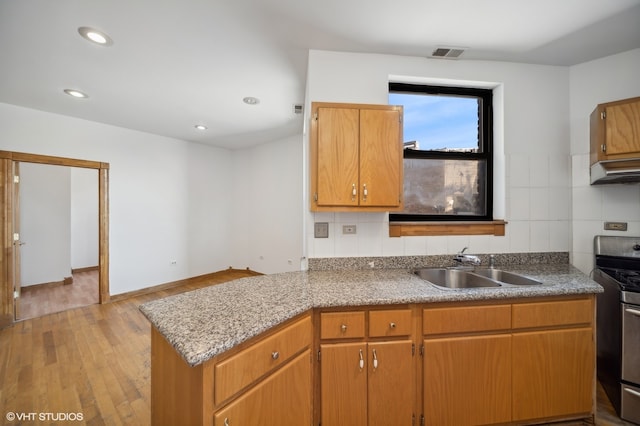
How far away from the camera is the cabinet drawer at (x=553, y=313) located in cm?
141

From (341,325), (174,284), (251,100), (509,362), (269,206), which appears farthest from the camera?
(269,206)

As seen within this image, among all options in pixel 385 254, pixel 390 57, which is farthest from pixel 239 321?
pixel 390 57

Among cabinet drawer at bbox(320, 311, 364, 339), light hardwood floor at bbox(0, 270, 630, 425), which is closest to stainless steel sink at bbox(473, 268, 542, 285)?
light hardwood floor at bbox(0, 270, 630, 425)

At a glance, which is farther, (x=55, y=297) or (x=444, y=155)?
(x=55, y=297)

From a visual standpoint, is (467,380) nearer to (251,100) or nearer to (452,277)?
(452,277)

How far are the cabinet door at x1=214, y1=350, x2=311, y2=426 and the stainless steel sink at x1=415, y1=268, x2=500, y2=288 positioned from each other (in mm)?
1157

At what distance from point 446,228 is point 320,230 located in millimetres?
1075

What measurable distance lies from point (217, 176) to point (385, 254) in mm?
4149

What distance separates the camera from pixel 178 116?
10.8 feet

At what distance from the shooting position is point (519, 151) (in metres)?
2.08

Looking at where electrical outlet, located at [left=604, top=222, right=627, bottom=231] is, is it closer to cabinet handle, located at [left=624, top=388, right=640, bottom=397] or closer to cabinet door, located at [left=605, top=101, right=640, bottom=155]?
cabinet door, located at [left=605, top=101, right=640, bottom=155]

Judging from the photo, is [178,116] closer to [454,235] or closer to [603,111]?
[454,235]

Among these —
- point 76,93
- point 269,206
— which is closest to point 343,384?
point 269,206

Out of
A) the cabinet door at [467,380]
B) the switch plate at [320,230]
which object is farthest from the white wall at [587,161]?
the switch plate at [320,230]
